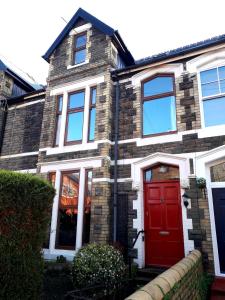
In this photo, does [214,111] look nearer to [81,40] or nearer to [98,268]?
[98,268]

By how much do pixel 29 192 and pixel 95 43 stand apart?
718 cm

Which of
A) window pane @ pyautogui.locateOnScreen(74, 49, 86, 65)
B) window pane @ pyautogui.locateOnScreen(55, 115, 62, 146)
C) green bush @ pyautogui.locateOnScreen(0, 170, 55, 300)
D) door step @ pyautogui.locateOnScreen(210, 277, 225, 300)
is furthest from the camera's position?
window pane @ pyautogui.locateOnScreen(74, 49, 86, 65)

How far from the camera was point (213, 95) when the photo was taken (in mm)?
7480

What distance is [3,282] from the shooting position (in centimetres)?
403

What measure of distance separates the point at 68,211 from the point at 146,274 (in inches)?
123

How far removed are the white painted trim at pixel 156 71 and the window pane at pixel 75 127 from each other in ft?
7.37

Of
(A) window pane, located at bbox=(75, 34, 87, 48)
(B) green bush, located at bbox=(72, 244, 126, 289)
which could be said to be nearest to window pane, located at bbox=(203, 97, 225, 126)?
(B) green bush, located at bbox=(72, 244, 126, 289)

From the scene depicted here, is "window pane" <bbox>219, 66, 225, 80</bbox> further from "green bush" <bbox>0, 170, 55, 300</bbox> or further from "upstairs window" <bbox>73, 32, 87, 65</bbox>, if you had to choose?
"green bush" <bbox>0, 170, 55, 300</bbox>

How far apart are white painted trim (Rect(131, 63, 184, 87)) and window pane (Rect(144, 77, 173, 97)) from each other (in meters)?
0.23

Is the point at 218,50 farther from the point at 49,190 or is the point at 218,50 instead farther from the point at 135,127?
the point at 49,190

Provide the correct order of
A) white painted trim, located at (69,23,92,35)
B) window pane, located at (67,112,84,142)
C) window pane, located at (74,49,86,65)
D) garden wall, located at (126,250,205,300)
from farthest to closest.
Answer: white painted trim, located at (69,23,92,35) < window pane, located at (74,49,86,65) < window pane, located at (67,112,84,142) < garden wall, located at (126,250,205,300)

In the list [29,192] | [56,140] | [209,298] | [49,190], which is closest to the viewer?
[29,192]

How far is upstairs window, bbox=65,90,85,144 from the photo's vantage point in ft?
30.0

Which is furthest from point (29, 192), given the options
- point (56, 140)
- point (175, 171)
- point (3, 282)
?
point (56, 140)
